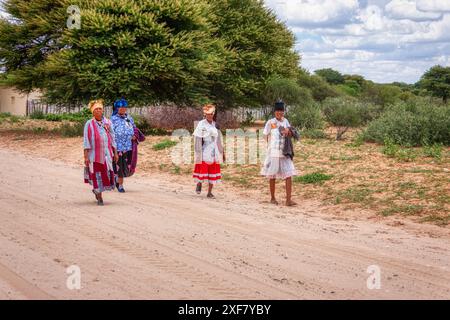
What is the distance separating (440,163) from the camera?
16.6 m

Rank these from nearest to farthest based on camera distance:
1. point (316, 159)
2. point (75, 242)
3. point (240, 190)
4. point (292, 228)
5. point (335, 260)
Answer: point (335, 260) < point (75, 242) < point (292, 228) < point (240, 190) < point (316, 159)

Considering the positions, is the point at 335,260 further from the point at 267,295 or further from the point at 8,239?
the point at 8,239

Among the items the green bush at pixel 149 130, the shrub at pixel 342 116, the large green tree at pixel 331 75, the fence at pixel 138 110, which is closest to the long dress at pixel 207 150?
the shrub at pixel 342 116

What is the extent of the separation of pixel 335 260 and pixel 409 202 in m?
5.11

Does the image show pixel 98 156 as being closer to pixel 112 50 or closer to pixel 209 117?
pixel 209 117

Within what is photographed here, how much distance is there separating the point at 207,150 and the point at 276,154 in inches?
58.8

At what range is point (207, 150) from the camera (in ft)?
46.9

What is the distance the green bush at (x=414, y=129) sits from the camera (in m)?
21.3

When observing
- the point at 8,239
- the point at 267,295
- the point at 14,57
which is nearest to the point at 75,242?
the point at 8,239

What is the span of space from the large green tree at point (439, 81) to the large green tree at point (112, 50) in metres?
27.2

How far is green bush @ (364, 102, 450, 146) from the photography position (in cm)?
2128

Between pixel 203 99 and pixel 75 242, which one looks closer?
pixel 75 242

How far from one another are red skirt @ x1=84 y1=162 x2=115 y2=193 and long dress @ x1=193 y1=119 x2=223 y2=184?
2263 millimetres

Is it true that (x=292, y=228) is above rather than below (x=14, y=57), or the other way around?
below
